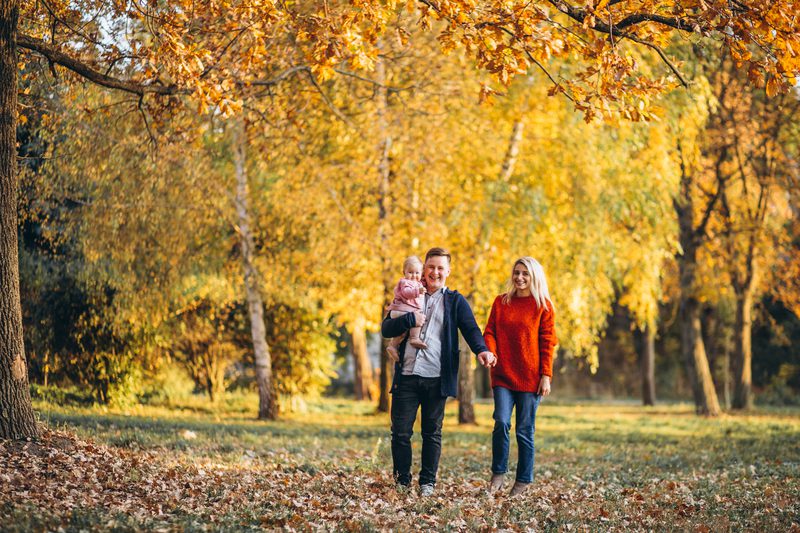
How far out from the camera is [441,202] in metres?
15.6

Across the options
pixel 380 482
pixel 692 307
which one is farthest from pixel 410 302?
pixel 692 307

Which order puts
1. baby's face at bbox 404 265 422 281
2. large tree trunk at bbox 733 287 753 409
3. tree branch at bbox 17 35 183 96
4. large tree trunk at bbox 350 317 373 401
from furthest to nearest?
1. large tree trunk at bbox 350 317 373 401
2. large tree trunk at bbox 733 287 753 409
3. tree branch at bbox 17 35 183 96
4. baby's face at bbox 404 265 422 281

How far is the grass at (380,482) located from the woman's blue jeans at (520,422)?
34cm

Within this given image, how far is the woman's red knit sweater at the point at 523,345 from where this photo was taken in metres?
7.49

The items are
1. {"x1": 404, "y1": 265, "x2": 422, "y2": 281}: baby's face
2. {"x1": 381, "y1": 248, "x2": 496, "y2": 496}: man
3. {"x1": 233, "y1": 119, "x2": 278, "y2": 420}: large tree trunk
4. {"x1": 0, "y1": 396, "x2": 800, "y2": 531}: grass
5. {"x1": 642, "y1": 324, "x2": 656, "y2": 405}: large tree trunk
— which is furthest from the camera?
{"x1": 642, "y1": 324, "x2": 656, "y2": 405}: large tree trunk

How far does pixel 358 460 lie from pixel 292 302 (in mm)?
8377

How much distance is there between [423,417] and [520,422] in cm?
95

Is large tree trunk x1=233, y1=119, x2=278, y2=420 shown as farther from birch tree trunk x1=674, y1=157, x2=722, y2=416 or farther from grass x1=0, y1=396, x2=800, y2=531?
birch tree trunk x1=674, y1=157, x2=722, y2=416

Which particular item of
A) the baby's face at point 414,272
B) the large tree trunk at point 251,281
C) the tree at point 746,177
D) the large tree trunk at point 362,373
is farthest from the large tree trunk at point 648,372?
the baby's face at point 414,272

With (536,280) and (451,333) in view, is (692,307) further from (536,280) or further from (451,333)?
(451,333)

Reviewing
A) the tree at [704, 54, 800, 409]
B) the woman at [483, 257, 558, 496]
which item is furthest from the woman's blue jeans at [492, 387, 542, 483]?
the tree at [704, 54, 800, 409]

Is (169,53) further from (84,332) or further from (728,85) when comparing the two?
(728,85)

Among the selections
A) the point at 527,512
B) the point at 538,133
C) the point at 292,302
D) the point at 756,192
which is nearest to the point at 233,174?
the point at 292,302

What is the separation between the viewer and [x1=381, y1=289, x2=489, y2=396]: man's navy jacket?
278 inches
